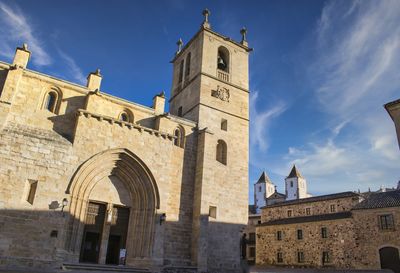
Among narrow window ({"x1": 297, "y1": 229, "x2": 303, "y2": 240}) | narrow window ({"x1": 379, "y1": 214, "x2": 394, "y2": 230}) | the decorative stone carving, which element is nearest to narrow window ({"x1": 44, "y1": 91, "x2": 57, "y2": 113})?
the decorative stone carving

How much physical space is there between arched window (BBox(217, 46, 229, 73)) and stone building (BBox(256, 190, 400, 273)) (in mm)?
17068

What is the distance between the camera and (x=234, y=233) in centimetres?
1719

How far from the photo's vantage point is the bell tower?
1634 centimetres

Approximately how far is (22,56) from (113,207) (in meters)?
8.21

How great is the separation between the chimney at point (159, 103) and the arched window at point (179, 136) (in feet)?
4.53

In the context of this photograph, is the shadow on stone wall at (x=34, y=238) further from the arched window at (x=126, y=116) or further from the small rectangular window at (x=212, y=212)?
the small rectangular window at (x=212, y=212)

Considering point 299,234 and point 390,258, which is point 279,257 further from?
point 390,258

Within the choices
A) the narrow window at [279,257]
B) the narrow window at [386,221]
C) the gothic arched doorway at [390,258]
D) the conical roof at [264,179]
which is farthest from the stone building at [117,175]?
the conical roof at [264,179]

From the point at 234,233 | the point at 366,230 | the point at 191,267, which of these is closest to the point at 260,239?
the point at 366,230

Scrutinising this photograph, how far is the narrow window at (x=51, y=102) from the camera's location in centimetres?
1486

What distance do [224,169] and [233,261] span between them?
16.0 feet

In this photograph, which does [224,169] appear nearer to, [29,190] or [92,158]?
[92,158]

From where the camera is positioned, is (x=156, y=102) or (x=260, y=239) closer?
(x=156, y=102)

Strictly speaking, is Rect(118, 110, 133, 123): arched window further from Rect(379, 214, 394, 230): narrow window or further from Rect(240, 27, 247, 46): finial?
Rect(379, 214, 394, 230): narrow window
